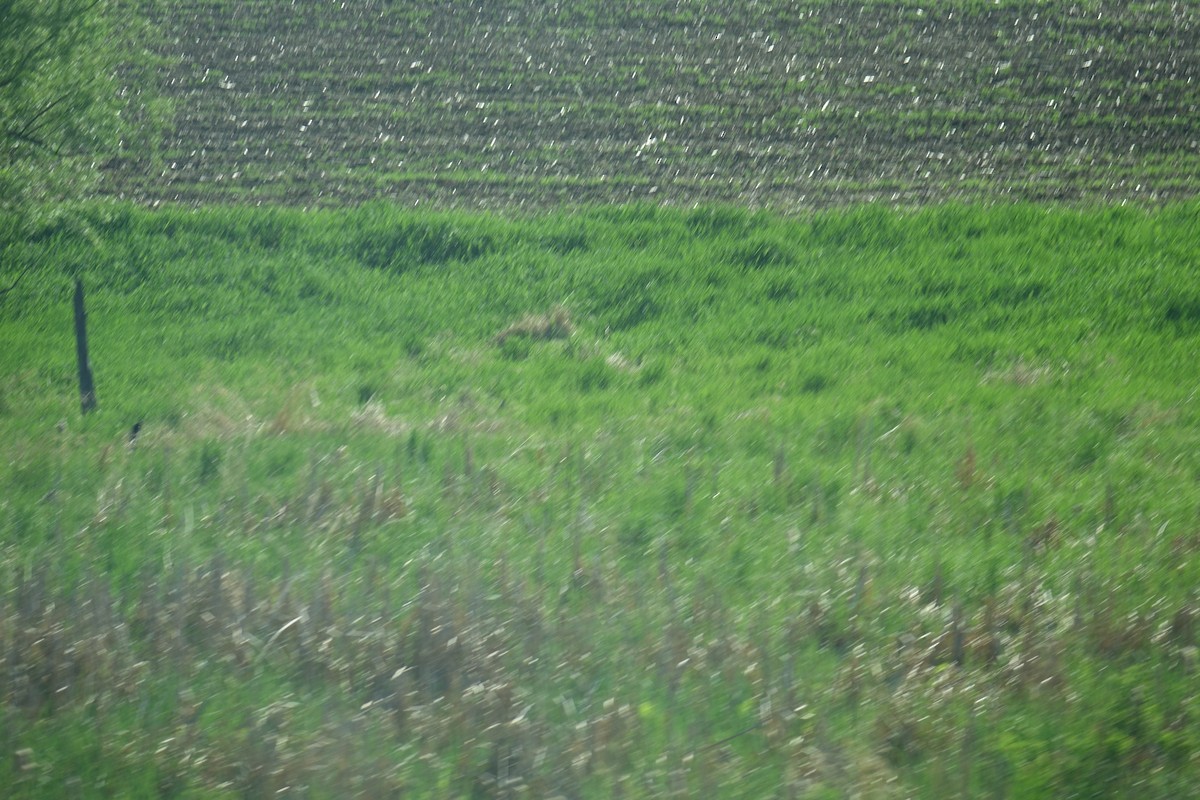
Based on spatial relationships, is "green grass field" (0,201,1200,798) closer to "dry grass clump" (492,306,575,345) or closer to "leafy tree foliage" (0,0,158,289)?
"dry grass clump" (492,306,575,345)

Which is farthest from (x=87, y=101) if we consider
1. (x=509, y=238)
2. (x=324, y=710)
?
(x=324, y=710)

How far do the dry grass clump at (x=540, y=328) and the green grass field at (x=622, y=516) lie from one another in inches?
3.0

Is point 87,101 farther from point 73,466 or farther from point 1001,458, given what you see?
point 1001,458

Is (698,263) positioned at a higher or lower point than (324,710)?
higher

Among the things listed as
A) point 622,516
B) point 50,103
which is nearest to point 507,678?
point 622,516

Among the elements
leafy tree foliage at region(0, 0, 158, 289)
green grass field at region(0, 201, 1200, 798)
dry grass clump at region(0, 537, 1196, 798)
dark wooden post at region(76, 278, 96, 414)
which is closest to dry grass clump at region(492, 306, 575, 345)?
green grass field at region(0, 201, 1200, 798)

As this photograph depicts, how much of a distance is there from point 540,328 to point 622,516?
535 centimetres

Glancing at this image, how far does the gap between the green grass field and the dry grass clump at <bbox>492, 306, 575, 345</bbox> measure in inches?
3.0

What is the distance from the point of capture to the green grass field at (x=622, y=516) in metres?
4.91

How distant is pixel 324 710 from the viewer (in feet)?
16.7

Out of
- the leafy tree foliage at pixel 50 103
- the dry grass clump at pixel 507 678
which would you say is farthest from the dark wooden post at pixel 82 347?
the dry grass clump at pixel 507 678

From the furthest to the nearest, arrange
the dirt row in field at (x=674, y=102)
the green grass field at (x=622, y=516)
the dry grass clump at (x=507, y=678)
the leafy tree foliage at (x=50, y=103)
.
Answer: the dirt row in field at (x=674, y=102)
the leafy tree foliage at (x=50, y=103)
the green grass field at (x=622, y=516)
the dry grass clump at (x=507, y=678)

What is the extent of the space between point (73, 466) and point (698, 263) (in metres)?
7.82

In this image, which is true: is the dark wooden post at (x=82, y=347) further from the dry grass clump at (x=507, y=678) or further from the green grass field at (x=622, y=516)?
the dry grass clump at (x=507, y=678)
